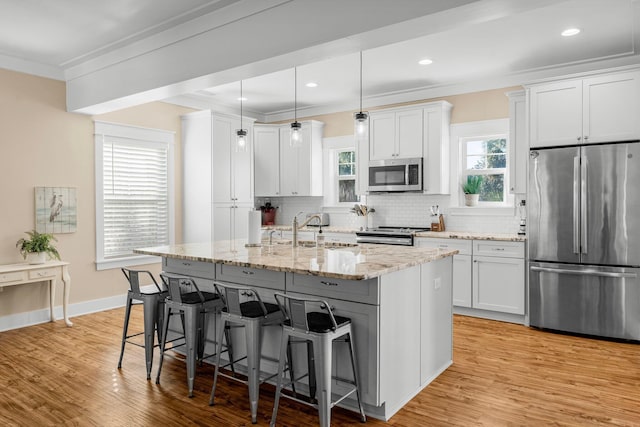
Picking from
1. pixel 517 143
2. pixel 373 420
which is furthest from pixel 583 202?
pixel 373 420

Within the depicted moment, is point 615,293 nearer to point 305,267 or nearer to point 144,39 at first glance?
point 305,267

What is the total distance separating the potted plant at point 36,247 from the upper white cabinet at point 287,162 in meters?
3.20

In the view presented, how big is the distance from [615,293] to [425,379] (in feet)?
7.60

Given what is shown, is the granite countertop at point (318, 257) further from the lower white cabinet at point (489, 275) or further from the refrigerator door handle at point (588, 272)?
the refrigerator door handle at point (588, 272)

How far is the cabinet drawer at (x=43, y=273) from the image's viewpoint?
4635 millimetres

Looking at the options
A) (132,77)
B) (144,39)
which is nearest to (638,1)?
(144,39)

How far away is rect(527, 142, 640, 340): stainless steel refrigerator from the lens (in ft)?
13.8

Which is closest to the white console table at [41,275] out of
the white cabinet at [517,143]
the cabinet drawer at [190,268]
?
the cabinet drawer at [190,268]

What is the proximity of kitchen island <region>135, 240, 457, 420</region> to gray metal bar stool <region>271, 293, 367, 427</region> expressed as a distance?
0.31 feet

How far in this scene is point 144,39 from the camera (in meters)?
4.27

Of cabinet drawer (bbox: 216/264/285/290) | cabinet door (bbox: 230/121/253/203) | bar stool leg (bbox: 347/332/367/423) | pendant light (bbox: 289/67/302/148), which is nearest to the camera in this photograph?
bar stool leg (bbox: 347/332/367/423)

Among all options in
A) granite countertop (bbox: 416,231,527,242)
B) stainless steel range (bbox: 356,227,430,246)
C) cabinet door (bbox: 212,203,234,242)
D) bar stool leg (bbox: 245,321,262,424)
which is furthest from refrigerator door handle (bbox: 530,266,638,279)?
cabinet door (bbox: 212,203,234,242)

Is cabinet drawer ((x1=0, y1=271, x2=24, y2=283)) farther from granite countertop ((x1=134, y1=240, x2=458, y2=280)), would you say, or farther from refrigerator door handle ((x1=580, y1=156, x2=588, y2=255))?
refrigerator door handle ((x1=580, y1=156, x2=588, y2=255))

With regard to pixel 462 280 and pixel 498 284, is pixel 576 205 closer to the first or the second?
pixel 498 284
